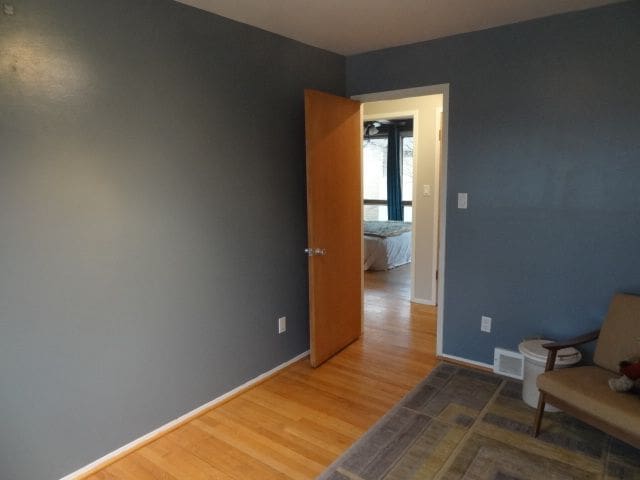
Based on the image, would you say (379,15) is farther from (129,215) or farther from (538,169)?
(129,215)

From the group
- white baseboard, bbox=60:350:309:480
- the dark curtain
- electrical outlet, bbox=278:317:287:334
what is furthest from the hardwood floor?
the dark curtain

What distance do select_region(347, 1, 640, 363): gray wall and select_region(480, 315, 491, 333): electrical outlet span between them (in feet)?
0.11

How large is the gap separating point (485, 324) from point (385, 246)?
10.1 ft

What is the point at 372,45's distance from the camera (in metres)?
Answer: 3.12

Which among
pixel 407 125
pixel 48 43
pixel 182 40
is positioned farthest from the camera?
pixel 407 125

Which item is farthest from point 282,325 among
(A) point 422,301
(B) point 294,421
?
(A) point 422,301

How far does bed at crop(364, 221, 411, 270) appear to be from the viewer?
6086mm

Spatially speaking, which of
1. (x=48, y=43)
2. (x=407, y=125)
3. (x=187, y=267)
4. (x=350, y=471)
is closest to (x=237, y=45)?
(x=48, y=43)

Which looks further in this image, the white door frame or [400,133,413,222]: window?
[400,133,413,222]: window

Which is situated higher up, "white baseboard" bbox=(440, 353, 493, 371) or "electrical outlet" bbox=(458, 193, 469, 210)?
"electrical outlet" bbox=(458, 193, 469, 210)

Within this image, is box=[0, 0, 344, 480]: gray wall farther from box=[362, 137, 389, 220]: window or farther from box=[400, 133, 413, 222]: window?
box=[362, 137, 389, 220]: window

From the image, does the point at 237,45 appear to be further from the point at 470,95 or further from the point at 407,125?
the point at 407,125

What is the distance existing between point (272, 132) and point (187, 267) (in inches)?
42.9

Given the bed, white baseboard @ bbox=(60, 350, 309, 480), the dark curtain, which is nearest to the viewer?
white baseboard @ bbox=(60, 350, 309, 480)
